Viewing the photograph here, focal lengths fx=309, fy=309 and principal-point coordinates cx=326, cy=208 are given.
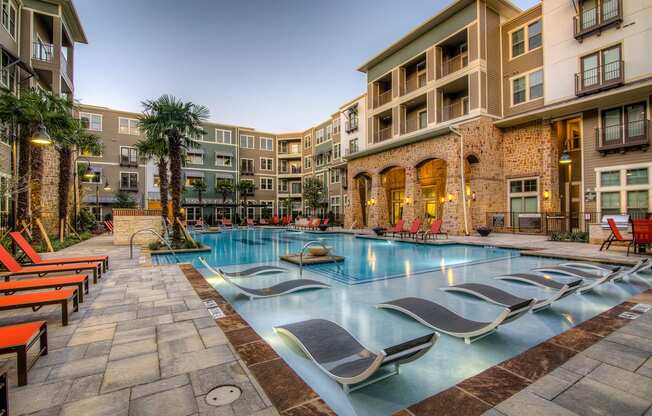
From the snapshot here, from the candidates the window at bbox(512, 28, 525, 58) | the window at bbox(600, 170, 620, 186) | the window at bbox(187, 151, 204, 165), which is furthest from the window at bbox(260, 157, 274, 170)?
the window at bbox(600, 170, 620, 186)

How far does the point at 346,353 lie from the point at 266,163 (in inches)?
1414

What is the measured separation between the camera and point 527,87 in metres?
16.4

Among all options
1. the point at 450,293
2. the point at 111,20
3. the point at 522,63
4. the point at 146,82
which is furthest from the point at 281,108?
the point at 450,293

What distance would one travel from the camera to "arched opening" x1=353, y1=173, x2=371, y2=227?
80.6ft

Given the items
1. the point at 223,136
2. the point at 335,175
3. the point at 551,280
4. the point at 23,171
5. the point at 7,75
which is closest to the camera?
the point at 551,280

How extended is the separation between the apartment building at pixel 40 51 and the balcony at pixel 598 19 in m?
24.1

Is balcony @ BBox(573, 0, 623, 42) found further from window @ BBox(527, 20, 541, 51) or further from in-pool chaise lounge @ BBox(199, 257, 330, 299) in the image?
in-pool chaise lounge @ BBox(199, 257, 330, 299)

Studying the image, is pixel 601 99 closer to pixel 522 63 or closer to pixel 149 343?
pixel 522 63

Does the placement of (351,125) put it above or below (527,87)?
above

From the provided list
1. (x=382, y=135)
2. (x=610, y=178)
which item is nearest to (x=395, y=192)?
(x=382, y=135)

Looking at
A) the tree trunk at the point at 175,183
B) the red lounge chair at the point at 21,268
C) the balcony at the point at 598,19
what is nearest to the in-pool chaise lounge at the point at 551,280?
the red lounge chair at the point at 21,268

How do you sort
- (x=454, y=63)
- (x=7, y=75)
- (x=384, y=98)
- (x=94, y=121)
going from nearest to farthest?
(x=7, y=75) < (x=454, y=63) < (x=384, y=98) < (x=94, y=121)

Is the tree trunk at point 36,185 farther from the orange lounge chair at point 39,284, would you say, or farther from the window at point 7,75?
the orange lounge chair at point 39,284

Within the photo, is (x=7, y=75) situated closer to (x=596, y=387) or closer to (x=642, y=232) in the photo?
(x=596, y=387)
